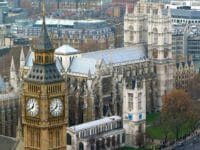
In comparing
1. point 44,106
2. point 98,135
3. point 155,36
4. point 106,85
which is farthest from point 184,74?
point 44,106

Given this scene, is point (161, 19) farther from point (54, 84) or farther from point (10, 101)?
point (54, 84)

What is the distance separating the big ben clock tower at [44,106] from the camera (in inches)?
3342

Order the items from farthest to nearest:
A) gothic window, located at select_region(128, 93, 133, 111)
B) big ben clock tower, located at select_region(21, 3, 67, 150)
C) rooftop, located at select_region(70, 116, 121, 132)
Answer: gothic window, located at select_region(128, 93, 133, 111), rooftop, located at select_region(70, 116, 121, 132), big ben clock tower, located at select_region(21, 3, 67, 150)

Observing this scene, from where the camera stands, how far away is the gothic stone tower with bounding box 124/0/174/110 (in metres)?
157

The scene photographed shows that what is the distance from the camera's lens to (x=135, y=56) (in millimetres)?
155125

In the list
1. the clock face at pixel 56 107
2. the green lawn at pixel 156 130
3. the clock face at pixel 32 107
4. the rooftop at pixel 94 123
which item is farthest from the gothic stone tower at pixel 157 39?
the clock face at pixel 32 107

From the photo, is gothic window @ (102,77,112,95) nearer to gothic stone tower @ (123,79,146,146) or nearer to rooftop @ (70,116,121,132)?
gothic stone tower @ (123,79,146,146)

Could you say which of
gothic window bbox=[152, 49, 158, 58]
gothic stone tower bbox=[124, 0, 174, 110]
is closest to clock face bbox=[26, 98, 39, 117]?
gothic stone tower bbox=[124, 0, 174, 110]

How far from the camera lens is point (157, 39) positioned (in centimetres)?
15700

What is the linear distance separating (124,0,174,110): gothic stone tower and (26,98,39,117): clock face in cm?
7266

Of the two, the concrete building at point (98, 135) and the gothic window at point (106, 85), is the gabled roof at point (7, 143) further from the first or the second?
the gothic window at point (106, 85)

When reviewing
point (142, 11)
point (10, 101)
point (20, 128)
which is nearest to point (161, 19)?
point (142, 11)

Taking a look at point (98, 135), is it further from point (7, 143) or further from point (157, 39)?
point (157, 39)

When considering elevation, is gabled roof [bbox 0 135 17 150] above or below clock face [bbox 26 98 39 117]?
below
